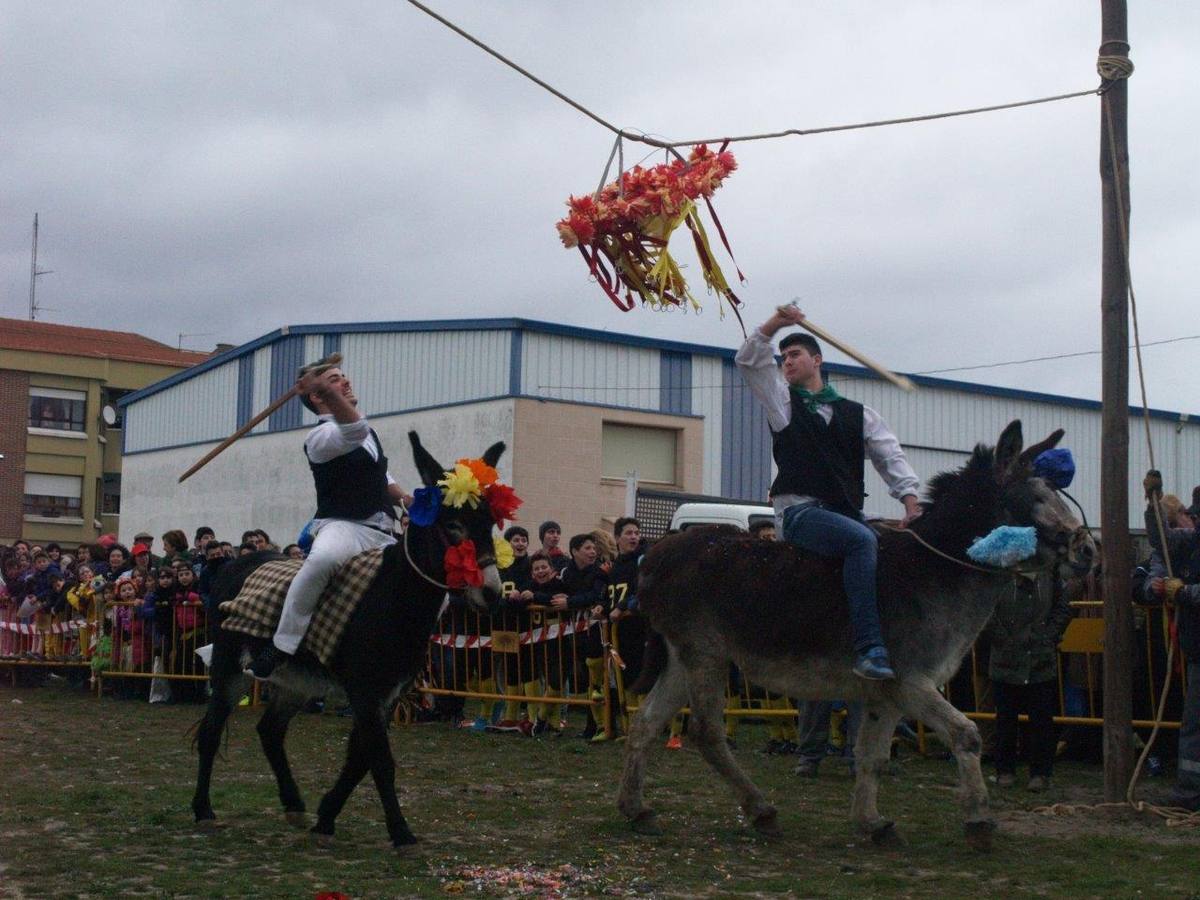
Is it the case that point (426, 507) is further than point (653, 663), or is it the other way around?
point (653, 663)

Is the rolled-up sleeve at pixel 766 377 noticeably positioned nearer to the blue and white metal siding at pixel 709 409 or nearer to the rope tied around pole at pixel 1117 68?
the rope tied around pole at pixel 1117 68

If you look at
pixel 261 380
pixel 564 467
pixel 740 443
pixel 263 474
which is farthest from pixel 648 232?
pixel 261 380

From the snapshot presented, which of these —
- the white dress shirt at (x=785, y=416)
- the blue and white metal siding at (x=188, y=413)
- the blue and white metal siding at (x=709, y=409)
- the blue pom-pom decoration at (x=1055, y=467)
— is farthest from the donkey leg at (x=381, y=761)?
the blue and white metal siding at (x=188, y=413)

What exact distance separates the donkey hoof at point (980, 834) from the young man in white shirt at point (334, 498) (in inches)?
140

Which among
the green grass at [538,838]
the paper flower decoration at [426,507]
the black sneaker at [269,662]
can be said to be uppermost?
the paper flower decoration at [426,507]

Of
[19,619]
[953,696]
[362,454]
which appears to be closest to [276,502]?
[19,619]

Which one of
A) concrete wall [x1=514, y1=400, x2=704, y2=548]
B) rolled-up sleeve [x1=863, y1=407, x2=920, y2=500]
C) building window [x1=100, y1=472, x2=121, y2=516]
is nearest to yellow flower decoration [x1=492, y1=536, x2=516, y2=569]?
rolled-up sleeve [x1=863, y1=407, x2=920, y2=500]

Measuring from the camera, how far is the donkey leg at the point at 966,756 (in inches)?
292

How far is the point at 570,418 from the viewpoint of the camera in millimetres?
31703

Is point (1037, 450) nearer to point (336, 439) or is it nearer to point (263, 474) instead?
point (336, 439)

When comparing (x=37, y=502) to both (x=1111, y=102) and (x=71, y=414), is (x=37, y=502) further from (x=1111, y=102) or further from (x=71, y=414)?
(x=1111, y=102)

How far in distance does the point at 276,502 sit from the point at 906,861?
3124 centimetres

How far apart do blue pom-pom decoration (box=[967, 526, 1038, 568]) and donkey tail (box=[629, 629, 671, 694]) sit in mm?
2030

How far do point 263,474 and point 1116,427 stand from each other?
102ft
